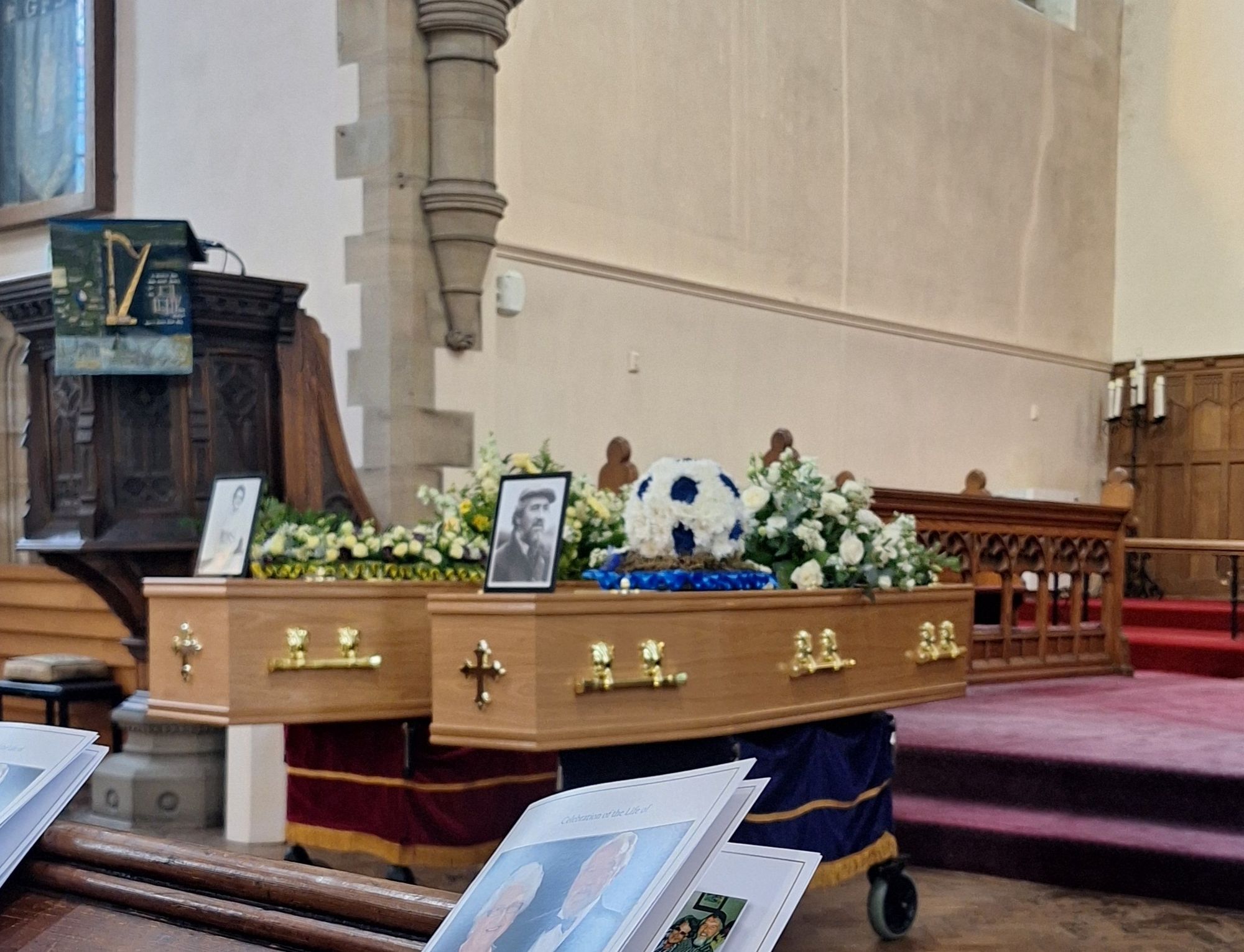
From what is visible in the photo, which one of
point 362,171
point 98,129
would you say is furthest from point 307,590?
point 98,129

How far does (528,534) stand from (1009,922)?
1.87 meters

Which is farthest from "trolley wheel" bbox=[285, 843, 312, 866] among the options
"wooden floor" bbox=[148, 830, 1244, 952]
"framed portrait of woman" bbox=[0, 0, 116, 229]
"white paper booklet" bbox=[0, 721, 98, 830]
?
"framed portrait of woman" bbox=[0, 0, 116, 229]

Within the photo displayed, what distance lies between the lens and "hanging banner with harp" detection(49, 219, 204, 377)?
4.89 meters

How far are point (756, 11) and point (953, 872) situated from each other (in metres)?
5.74

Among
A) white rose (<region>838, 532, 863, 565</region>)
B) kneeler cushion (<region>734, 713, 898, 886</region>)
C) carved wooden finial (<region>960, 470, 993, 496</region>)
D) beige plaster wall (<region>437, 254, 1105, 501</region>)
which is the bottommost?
kneeler cushion (<region>734, 713, 898, 886</region>)

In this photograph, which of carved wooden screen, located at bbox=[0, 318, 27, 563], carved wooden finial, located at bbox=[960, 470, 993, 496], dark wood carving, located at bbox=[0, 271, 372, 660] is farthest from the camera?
carved wooden finial, located at bbox=[960, 470, 993, 496]

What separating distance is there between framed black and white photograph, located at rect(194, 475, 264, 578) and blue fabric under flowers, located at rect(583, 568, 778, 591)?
87 cm

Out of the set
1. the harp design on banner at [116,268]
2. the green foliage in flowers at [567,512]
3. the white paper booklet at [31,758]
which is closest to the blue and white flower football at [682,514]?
the green foliage in flowers at [567,512]

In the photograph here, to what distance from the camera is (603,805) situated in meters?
1.07

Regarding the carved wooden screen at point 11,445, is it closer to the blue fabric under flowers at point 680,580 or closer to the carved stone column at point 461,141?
the carved stone column at point 461,141

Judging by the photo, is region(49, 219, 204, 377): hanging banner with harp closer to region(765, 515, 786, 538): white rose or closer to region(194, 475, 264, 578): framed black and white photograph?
region(194, 475, 264, 578): framed black and white photograph

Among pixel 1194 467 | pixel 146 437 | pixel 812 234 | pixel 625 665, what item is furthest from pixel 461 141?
pixel 1194 467

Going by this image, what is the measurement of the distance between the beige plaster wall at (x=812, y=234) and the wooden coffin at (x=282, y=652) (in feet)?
7.24

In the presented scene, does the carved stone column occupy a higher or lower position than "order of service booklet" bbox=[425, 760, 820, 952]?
higher
